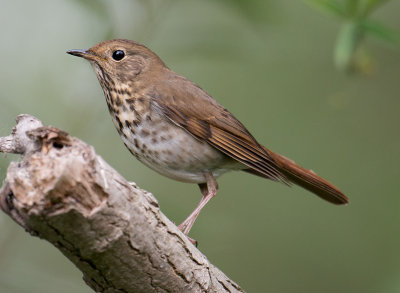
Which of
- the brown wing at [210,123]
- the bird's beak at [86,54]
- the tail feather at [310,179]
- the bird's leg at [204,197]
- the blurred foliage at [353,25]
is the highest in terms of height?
the blurred foliage at [353,25]

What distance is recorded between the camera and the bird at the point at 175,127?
398 centimetres

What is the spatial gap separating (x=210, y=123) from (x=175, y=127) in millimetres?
271

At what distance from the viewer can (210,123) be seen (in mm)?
4223

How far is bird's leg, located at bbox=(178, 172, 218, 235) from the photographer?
4035 millimetres

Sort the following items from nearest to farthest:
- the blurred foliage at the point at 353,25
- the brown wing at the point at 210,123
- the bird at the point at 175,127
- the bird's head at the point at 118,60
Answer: the blurred foliage at the point at 353,25
the bird at the point at 175,127
the brown wing at the point at 210,123
the bird's head at the point at 118,60

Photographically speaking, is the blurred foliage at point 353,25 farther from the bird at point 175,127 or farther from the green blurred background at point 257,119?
the bird at point 175,127

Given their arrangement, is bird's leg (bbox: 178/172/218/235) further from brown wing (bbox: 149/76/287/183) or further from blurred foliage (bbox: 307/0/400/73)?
blurred foliage (bbox: 307/0/400/73)

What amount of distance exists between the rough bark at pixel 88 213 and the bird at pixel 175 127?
127 cm

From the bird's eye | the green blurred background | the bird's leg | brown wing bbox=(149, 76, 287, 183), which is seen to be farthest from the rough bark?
the bird's eye

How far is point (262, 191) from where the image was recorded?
6.27 metres

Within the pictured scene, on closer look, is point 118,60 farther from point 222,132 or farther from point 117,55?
point 222,132

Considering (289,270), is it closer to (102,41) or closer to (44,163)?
(102,41)

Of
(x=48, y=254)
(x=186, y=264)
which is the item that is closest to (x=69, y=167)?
(x=186, y=264)


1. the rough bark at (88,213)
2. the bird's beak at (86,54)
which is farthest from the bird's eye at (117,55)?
the rough bark at (88,213)
